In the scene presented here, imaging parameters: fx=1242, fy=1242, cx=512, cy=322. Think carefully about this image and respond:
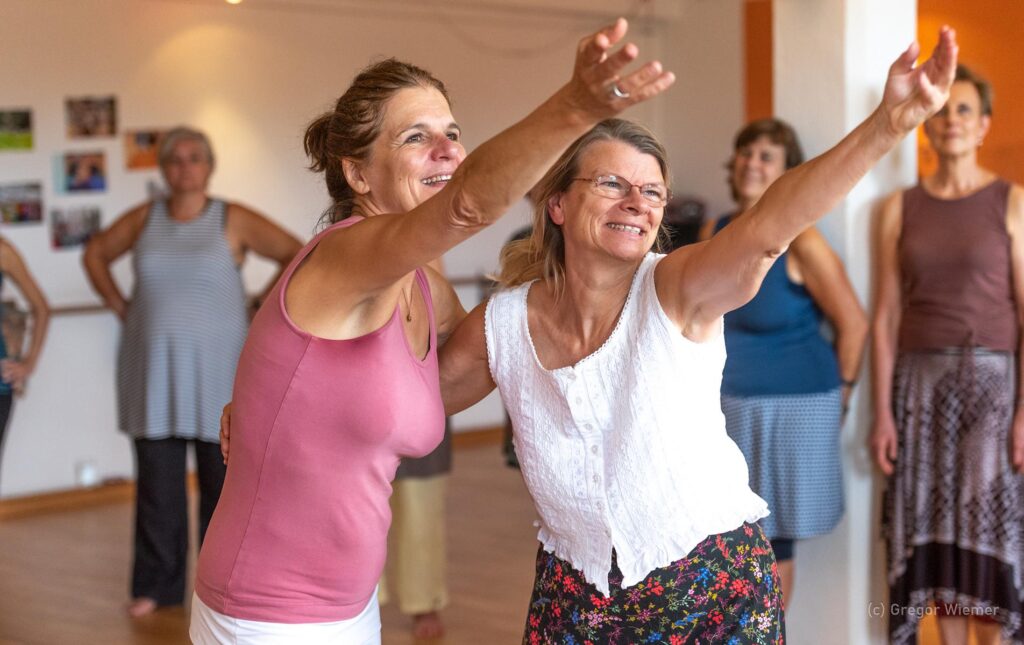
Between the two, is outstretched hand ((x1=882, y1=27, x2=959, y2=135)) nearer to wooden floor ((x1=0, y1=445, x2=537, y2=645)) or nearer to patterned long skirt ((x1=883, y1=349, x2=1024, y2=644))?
patterned long skirt ((x1=883, y1=349, x2=1024, y2=644))

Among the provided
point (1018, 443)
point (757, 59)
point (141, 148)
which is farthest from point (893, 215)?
point (757, 59)

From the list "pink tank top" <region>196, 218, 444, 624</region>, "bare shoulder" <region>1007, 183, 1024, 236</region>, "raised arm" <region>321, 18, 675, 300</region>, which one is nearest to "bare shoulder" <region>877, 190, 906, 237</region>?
"bare shoulder" <region>1007, 183, 1024, 236</region>

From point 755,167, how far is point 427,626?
1.97 m

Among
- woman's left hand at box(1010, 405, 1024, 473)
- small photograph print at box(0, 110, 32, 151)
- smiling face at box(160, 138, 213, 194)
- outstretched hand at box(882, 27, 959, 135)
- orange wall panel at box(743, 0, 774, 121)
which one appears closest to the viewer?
outstretched hand at box(882, 27, 959, 135)

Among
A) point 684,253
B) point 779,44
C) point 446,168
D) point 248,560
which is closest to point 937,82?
point 684,253

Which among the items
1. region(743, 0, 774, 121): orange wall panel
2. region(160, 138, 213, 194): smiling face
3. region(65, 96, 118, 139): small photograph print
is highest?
region(743, 0, 774, 121): orange wall panel

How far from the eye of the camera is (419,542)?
14.3 ft

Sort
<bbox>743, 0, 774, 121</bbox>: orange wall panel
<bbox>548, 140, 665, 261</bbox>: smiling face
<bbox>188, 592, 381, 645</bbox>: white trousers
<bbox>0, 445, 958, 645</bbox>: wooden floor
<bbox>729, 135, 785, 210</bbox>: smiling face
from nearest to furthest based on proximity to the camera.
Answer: <bbox>188, 592, 381, 645</bbox>: white trousers
<bbox>548, 140, 665, 261</bbox>: smiling face
<bbox>729, 135, 785, 210</bbox>: smiling face
<bbox>0, 445, 958, 645</bbox>: wooden floor
<bbox>743, 0, 774, 121</bbox>: orange wall panel

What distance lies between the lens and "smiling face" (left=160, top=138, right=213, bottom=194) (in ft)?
15.8

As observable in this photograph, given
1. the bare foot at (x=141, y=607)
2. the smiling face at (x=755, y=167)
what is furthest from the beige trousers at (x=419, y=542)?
the smiling face at (x=755, y=167)

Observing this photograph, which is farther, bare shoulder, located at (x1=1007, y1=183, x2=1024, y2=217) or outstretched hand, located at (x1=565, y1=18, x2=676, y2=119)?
bare shoulder, located at (x1=1007, y1=183, x2=1024, y2=217)

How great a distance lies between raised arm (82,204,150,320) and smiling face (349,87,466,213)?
3196 mm

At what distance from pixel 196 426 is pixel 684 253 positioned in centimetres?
314

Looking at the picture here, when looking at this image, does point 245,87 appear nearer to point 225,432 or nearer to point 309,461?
point 225,432
